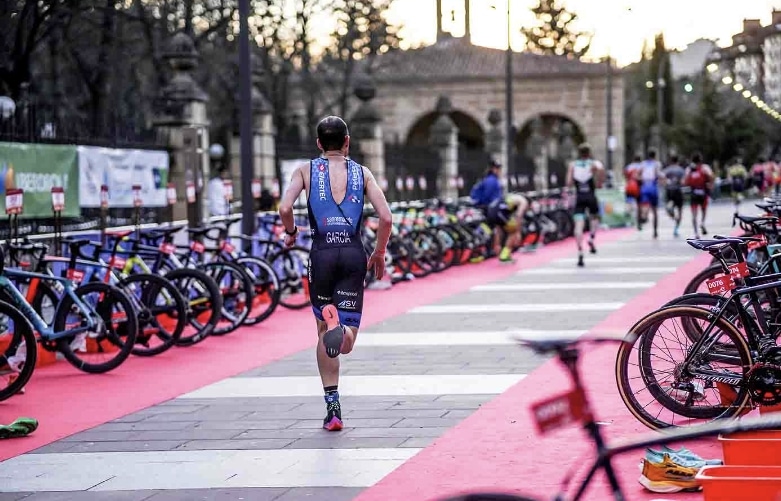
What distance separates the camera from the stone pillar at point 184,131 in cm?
1759

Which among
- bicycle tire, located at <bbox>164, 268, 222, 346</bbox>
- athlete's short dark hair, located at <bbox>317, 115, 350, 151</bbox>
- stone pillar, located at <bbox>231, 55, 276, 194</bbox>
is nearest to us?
athlete's short dark hair, located at <bbox>317, 115, 350, 151</bbox>

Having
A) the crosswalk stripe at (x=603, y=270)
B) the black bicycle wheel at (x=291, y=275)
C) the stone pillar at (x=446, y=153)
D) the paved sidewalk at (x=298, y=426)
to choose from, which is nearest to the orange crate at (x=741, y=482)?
the paved sidewalk at (x=298, y=426)

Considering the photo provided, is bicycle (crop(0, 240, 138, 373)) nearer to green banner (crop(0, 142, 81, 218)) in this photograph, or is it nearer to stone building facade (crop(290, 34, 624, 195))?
green banner (crop(0, 142, 81, 218))

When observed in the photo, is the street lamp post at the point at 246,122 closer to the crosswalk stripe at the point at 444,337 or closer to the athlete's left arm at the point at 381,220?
the crosswalk stripe at the point at 444,337

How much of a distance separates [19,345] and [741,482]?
577cm

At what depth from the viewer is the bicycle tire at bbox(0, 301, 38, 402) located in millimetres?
9320

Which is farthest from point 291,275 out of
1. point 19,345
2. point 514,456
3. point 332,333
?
point 514,456

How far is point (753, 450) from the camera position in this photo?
18.6 ft

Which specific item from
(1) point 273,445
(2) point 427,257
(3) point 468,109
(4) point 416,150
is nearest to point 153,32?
(4) point 416,150

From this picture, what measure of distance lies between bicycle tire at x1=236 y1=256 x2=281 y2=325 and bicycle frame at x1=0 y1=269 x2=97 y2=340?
10.5ft

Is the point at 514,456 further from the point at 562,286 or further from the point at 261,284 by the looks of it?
the point at 562,286

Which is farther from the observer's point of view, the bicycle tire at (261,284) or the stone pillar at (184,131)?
the stone pillar at (184,131)

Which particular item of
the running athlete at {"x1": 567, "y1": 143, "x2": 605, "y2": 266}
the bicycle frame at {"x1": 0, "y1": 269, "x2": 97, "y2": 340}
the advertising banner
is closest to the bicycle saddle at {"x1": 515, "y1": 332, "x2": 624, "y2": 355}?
Result: the bicycle frame at {"x1": 0, "y1": 269, "x2": 97, "y2": 340}

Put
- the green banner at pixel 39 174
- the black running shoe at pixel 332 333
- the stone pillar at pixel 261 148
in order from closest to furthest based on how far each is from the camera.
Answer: the black running shoe at pixel 332 333 < the green banner at pixel 39 174 < the stone pillar at pixel 261 148
